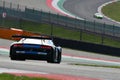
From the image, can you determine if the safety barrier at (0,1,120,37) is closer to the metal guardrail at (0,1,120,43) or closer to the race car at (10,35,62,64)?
the metal guardrail at (0,1,120,43)

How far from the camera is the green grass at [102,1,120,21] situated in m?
63.3

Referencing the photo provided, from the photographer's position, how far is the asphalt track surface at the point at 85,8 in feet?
198

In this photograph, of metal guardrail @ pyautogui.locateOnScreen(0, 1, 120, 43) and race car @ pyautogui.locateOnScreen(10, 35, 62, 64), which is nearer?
race car @ pyautogui.locateOnScreen(10, 35, 62, 64)

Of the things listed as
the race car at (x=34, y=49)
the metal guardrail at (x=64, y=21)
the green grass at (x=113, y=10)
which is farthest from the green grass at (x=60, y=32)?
the race car at (x=34, y=49)

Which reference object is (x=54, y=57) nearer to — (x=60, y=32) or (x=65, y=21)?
(x=60, y=32)

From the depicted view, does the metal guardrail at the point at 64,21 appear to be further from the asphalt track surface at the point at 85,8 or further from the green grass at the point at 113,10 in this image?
the green grass at the point at 113,10

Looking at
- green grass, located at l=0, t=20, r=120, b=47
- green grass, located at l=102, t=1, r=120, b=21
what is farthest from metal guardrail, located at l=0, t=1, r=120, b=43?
green grass, located at l=102, t=1, r=120, b=21

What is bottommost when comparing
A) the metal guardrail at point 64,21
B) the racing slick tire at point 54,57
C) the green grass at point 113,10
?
the racing slick tire at point 54,57

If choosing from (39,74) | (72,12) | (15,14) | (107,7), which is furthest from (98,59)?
(107,7)

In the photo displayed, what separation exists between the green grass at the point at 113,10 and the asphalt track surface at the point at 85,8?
1.44m

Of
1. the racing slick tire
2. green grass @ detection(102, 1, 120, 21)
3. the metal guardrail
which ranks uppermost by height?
green grass @ detection(102, 1, 120, 21)

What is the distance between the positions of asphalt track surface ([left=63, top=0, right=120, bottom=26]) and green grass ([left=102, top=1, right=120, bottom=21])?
1.44 metres

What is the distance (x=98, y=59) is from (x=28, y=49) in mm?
16612

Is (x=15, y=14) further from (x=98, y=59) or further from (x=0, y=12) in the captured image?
(x=98, y=59)
